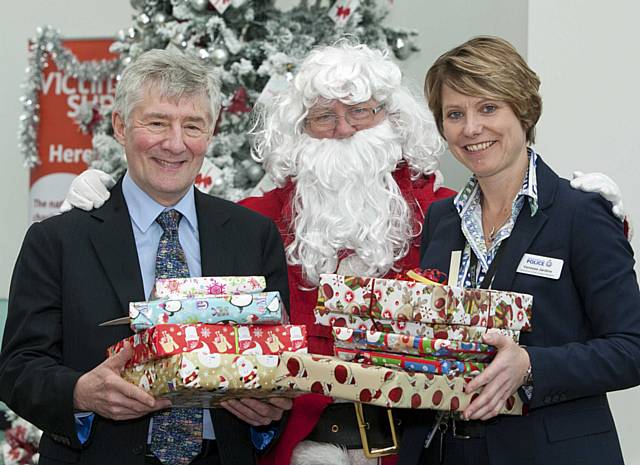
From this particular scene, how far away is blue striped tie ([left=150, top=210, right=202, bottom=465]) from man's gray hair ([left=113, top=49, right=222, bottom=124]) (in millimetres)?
388

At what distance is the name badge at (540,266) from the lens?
2318mm

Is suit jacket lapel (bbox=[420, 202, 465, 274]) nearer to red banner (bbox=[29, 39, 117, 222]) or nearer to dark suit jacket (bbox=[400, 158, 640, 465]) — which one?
dark suit jacket (bbox=[400, 158, 640, 465])

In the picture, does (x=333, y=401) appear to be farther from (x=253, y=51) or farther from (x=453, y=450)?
(x=253, y=51)

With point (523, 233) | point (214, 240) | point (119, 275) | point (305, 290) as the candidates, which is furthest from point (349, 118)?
point (119, 275)

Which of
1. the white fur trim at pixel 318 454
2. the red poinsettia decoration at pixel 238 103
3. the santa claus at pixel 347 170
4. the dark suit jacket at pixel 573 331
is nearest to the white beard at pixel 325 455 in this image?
the white fur trim at pixel 318 454

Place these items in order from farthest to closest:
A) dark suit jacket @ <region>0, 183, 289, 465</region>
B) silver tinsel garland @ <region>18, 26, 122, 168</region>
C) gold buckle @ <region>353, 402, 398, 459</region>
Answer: silver tinsel garland @ <region>18, 26, 122, 168</region>
gold buckle @ <region>353, 402, 398, 459</region>
dark suit jacket @ <region>0, 183, 289, 465</region>

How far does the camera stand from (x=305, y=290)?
3484 millimetres

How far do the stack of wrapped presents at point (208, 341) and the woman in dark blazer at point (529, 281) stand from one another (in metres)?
0.48

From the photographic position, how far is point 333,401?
3.09 m

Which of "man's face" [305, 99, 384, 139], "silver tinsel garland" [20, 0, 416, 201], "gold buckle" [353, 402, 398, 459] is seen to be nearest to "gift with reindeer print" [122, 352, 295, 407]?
"gold buckle" [353, 402, 398, 459]

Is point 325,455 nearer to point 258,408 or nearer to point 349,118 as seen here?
point 258,408

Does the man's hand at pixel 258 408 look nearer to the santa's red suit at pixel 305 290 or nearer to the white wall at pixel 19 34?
the santa's red suit at pixel 305 290

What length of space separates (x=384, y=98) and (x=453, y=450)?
169 cm

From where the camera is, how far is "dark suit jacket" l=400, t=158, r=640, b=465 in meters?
2.22
